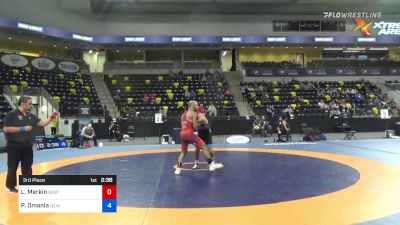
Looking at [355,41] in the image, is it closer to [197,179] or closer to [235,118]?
[235,118]

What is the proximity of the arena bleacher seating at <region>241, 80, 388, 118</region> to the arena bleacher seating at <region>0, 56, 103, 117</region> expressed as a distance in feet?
37.2

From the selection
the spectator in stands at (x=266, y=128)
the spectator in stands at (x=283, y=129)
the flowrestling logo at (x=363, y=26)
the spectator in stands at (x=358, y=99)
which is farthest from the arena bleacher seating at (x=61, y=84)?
the flowrestling logo at (x=363, y=26)

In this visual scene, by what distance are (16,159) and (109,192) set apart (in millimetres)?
2890

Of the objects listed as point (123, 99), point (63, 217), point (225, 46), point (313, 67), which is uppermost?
point (225, 46)

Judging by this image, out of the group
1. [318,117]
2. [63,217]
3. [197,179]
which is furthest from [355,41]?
[63,217]

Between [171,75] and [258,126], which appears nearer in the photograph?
[258,126]

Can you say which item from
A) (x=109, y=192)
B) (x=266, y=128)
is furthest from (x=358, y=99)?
(x=109, y=192)

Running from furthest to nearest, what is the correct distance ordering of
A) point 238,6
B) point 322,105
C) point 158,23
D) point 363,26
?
1. point 363,26
2. point 158,23
3. point 238,6
4. point 322,105

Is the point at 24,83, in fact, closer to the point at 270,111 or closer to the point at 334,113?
the point at 270,111

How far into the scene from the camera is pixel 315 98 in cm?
2842

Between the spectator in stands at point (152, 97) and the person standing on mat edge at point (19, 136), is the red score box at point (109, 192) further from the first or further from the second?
the spectator in stands at point (152, 97)

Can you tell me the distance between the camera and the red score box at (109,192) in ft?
15.7

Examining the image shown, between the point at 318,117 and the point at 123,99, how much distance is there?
528 inches

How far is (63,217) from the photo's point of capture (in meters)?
5.38
